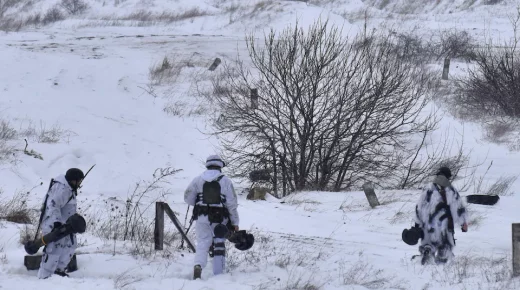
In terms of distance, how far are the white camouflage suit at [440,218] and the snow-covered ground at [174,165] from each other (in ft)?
0.89

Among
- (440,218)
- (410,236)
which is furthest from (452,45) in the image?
(410,236)

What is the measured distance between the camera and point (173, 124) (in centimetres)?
2378

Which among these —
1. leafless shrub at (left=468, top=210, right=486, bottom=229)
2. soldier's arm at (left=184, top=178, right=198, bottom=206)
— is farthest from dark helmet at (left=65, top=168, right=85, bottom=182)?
leafless shrub at (left=468, top=210, right=486, bottom=229)

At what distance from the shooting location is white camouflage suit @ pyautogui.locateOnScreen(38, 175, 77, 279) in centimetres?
832

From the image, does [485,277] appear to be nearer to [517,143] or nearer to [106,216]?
[106,216]

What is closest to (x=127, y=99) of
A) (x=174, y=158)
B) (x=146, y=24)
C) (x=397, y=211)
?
(x=174, y=158)

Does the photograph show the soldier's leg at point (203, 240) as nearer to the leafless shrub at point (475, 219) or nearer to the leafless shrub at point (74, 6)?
the leafless shrub at point (475, 219)

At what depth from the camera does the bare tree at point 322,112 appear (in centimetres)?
1741

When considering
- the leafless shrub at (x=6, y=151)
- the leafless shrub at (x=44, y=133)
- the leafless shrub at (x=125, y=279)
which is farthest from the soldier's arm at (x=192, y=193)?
the leafless shrub at (x=44, y=133)

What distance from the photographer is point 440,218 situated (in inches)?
382

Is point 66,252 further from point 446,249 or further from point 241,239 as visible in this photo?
point 446,249

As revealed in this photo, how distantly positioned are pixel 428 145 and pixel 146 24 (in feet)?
75.2

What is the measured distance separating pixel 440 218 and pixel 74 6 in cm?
4390

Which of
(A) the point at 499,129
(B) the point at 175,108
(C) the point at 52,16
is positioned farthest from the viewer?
(C) the point at 52,16
